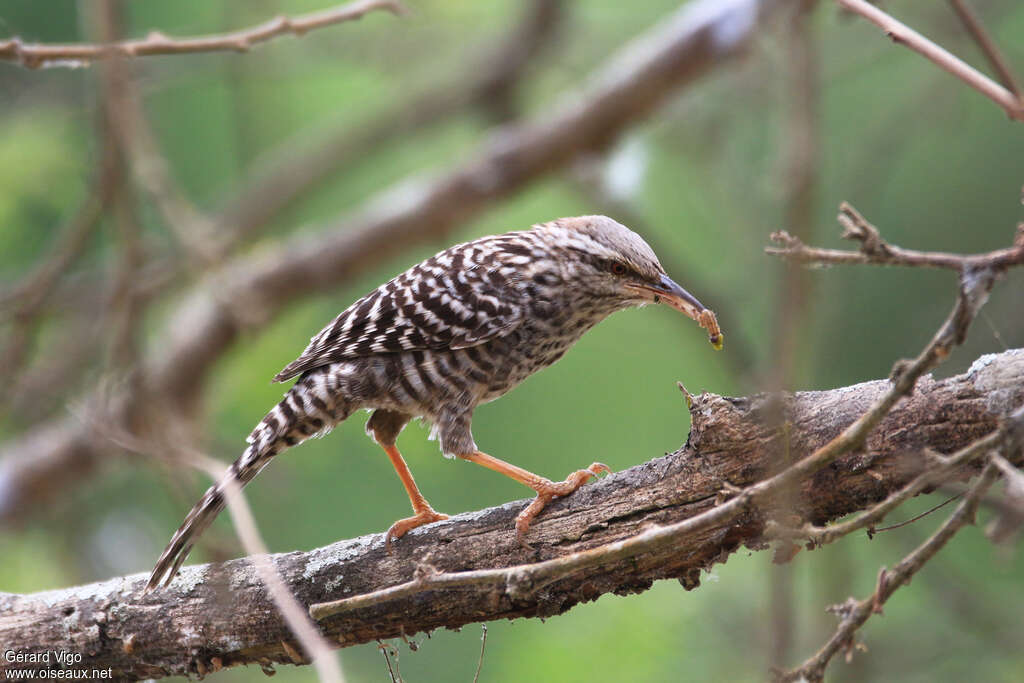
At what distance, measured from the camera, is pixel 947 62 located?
210 cm

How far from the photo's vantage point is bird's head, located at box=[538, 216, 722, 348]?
12.4ft

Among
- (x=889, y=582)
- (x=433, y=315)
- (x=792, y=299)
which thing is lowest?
(x=889, y=582)

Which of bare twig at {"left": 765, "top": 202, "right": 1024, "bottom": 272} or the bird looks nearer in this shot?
bare twig at {"left": 765, "top": 202, "right": 1024, "bottom": 272}

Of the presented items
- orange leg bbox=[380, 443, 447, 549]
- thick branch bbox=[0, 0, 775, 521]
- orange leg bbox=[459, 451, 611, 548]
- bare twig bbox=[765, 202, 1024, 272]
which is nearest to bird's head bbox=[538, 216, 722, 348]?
orange leg bbox=[459, 451, 611, 548]

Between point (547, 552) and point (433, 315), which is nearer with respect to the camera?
point (547, 552)

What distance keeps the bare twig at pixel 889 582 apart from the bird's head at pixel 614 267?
1.57 m

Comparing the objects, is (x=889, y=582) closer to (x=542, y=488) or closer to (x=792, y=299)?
(x=792, y=299)

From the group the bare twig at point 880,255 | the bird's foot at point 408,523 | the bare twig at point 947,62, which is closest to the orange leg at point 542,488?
the bird's foot at point 408,523

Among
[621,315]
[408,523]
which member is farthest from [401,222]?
[408,523]

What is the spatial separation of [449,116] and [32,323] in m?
5.01

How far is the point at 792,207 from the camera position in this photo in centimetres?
208

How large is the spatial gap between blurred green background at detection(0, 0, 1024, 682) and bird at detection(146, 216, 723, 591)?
1.27m

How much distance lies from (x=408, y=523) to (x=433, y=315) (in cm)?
83

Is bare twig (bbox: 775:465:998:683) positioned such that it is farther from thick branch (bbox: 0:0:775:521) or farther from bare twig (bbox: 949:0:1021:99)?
thick branch (bbox: 0:0:775:521)
